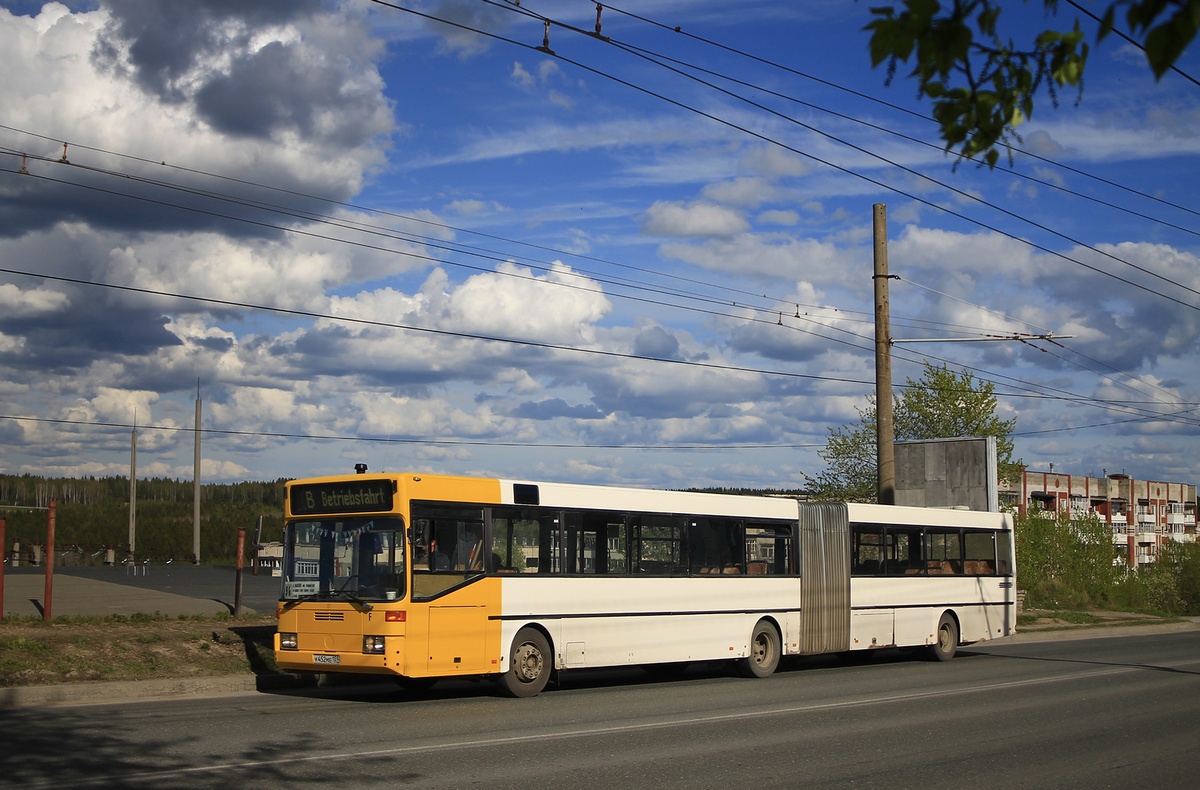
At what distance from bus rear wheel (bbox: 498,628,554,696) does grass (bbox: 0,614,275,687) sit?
3886mm

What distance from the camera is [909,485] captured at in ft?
113

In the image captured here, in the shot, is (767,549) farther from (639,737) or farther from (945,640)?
(639,737)

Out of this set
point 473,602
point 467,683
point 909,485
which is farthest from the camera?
point 909,485

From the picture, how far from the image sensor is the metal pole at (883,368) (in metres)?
27.3

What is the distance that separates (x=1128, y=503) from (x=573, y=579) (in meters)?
125

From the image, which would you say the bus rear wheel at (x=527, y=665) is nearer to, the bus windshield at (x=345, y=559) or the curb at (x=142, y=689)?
the bus windshield at (x=345, y=559)

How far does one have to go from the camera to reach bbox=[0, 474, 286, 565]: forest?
66625 mm

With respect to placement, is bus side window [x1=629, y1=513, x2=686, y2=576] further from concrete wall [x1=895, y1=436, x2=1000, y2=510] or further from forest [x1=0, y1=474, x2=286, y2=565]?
forest [x1=0, y1=474, x2=286, y2=565]

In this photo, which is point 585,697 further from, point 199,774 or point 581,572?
point 199,774

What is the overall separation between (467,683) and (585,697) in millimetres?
2917

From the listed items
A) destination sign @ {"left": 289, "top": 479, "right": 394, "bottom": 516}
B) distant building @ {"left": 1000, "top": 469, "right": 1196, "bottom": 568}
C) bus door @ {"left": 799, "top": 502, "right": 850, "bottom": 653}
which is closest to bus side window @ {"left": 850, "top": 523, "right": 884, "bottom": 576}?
bus door @ {"left": 799, "top": 502, "right": 850, "bottom": 653}

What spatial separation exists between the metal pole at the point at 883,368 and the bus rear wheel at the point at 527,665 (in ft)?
41.5

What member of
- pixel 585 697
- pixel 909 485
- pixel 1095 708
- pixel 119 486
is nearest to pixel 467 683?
pixel 585 697

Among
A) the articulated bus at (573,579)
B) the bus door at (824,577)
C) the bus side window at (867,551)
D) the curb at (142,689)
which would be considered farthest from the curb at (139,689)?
the bus side window at (867,551)
